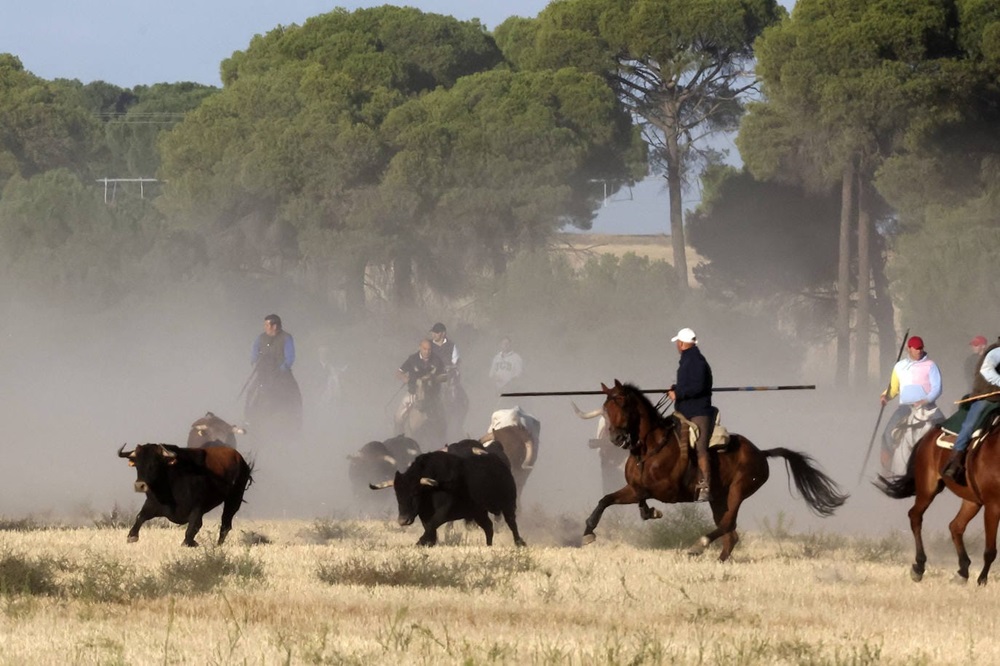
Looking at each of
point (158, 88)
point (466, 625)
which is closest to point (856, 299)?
point (466, 625)

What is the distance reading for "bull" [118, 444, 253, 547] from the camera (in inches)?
655

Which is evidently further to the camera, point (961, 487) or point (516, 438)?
point (516, 438)

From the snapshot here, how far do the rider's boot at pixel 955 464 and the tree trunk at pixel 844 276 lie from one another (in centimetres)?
3449

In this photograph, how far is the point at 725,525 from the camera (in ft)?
53.3

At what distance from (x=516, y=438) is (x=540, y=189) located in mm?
33429

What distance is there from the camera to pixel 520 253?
2122 inches

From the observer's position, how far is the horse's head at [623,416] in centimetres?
1602

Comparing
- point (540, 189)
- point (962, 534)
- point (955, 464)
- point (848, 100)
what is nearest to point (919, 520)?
point (962, 534)

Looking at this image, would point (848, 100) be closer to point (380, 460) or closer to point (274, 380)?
point (274, 380)

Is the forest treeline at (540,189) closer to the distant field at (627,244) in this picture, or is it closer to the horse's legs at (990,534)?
the distant field at (627,244)

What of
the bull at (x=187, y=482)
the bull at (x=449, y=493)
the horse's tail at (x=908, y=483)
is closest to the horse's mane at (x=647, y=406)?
the horse's tail at (x=908, y=483)

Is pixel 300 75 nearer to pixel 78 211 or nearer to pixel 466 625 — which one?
pixel 78 211

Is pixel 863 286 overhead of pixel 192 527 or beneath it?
overhead

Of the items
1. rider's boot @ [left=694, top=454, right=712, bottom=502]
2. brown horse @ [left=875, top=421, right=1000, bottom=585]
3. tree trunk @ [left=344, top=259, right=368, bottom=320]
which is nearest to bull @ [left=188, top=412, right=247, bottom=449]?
rider's boot @ [left=694, top=454, right=712, bottom=502]
